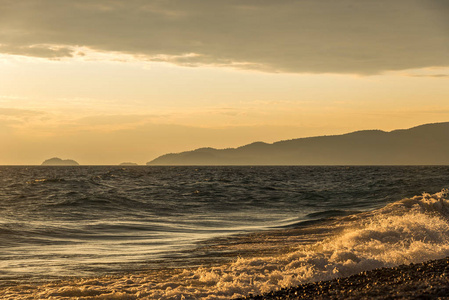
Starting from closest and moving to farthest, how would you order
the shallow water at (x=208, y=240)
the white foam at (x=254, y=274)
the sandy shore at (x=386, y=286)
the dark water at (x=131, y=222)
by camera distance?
1. the sandy shore at (x=386, y=286)
2. the white foam at (x=254, y=274)
3. the shallow water at (x=208, y=240)
4. the dark water at (x=131, y=222)

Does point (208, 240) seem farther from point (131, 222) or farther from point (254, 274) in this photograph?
point (254, 274)

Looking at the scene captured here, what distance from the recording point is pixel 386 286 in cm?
816

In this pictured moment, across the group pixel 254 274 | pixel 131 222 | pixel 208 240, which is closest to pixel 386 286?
pixel 254 274

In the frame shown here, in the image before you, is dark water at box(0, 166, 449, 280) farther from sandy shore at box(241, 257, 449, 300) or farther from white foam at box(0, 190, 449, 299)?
sandy shore at box(241, 257, 449, 300)

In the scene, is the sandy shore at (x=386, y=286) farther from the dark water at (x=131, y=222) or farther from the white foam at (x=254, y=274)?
the dark water at (x=131, y=222)

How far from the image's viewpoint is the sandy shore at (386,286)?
7.54 m

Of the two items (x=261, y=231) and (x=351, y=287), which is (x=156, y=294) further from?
(x=261, y=231)

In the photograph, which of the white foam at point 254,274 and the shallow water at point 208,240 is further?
the shallow water at point 208,240

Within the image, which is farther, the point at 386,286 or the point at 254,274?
the point at 254,274

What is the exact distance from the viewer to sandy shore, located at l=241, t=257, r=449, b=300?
754cm

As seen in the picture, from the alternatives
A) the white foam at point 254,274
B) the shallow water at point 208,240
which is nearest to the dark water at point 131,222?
the shallow water at point 208,240

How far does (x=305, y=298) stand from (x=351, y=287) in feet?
3.02

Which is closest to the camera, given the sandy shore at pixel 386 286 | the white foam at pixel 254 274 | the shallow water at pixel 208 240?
the sandy shore at pixel 386 286

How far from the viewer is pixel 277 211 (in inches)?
1251
